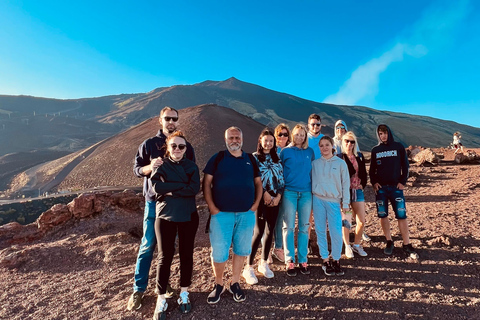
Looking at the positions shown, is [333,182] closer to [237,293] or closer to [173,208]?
[237,293]

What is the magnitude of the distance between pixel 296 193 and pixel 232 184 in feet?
3.06

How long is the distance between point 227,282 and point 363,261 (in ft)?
5.98

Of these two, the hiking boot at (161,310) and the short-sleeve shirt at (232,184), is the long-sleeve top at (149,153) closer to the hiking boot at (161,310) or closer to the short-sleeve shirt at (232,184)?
the short-sleeve shirt at (232,184)

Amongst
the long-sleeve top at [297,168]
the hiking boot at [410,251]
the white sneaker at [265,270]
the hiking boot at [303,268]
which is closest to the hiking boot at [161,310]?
the white sneaker at [265,270]

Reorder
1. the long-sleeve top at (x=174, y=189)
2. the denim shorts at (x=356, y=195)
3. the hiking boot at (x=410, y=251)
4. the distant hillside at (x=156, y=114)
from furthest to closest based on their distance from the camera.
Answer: the distant hillside at (x=156, y=114)
the denim shorts at (x=356, y=195)
the hiking boot at (x=410, y=251)
the long-sleeve top at (x=174, y=189)

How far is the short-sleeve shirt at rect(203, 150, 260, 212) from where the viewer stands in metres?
2.49

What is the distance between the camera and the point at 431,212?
536cm

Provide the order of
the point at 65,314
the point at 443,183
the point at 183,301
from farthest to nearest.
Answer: the point at 443,183
the point at 65,314
the point at 183,301

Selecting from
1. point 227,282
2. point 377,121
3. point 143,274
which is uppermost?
point 377,121

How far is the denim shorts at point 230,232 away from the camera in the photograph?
2551 millimetres

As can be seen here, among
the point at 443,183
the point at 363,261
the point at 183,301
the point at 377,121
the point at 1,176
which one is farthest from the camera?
the point at 377,121

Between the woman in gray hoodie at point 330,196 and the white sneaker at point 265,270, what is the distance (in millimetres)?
667

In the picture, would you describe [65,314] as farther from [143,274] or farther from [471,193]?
[471,193]

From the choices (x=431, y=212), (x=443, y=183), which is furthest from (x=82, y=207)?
(x=443, y=183)
